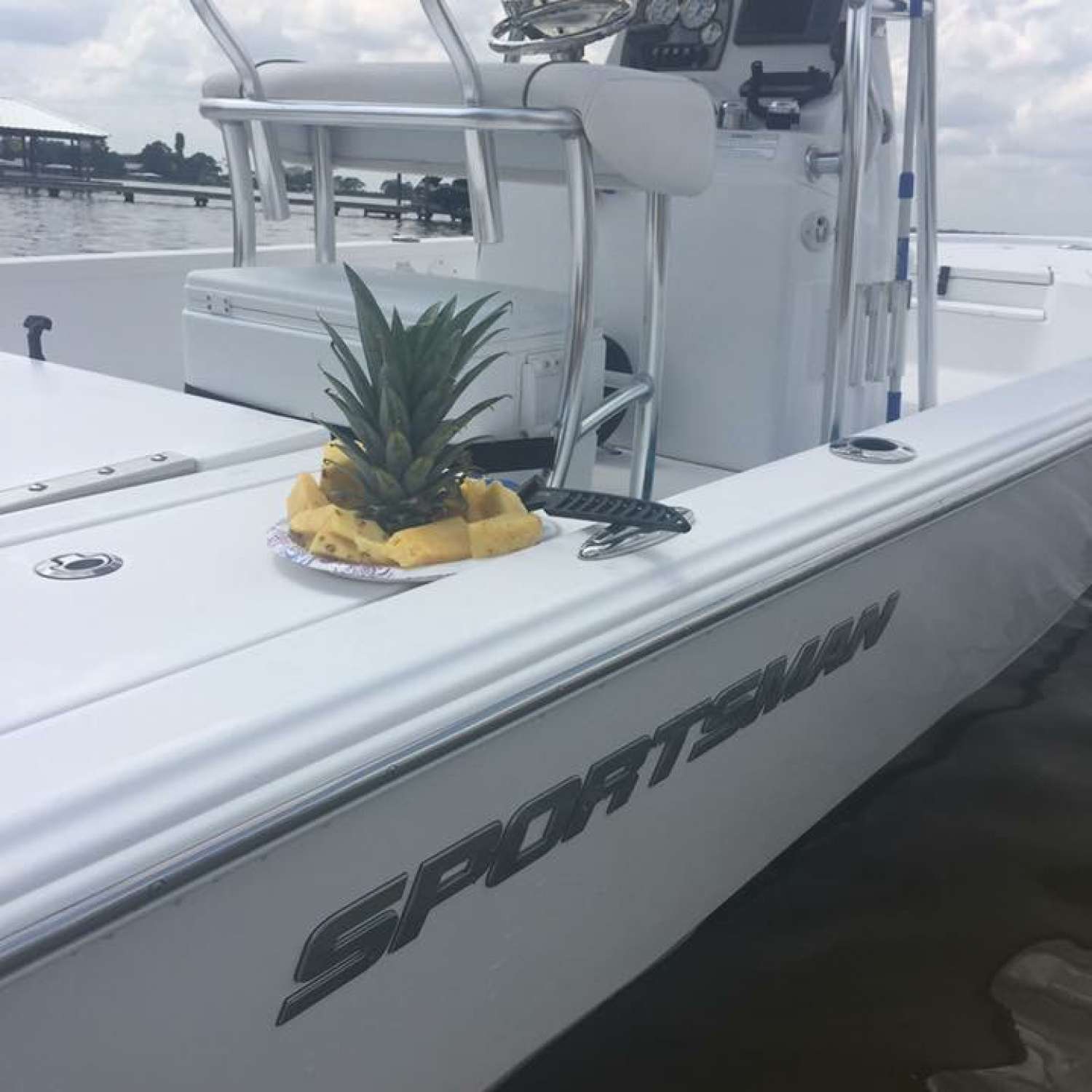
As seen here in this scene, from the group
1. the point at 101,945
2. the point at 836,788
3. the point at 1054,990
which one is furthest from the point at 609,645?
the point at 1054,990

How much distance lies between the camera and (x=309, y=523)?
1389mm

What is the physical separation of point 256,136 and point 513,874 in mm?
1534

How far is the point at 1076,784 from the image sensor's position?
8.54 ft

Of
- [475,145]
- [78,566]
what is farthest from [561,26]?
[78,566]

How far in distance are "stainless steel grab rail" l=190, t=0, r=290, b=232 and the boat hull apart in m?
1.31

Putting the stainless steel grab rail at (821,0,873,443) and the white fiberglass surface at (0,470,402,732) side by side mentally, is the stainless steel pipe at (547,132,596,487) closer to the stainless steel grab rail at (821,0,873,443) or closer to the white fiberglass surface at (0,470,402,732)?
the white fiberglass surface at (0,470,402,732)

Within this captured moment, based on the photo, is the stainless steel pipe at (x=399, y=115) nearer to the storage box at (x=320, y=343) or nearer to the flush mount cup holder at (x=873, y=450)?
the storage box at (x=320, y=343)

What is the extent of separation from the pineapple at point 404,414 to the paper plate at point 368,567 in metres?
0.07

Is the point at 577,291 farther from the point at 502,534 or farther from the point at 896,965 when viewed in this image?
the point at 896,965

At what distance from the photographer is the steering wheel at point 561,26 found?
225cm

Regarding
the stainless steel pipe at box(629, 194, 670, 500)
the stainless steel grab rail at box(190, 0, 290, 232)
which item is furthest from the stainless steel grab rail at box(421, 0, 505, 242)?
the stainless steel grab rail at box(190, 0, 290, 232)

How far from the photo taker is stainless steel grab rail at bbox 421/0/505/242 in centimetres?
183

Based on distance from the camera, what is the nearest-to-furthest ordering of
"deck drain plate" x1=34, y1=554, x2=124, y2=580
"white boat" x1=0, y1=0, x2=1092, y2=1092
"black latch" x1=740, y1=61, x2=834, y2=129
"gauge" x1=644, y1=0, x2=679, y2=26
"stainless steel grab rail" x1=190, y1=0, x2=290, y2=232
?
"white boat" x1=0, y1=0, x2=1092, y2=1092
"deck drain plate" x1=34, y1=554, x2=124, y2=580
"stainless steel grab rail" x1=190, y1=0, x2=290, y2=232
"black latch" x1=740, y1=61, x2=834, y2=129
"gauge" x1=644, y1=0, x2=679, y2=26

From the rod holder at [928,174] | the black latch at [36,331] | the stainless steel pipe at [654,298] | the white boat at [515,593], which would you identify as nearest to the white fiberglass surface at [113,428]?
the white boat at [515,593]
